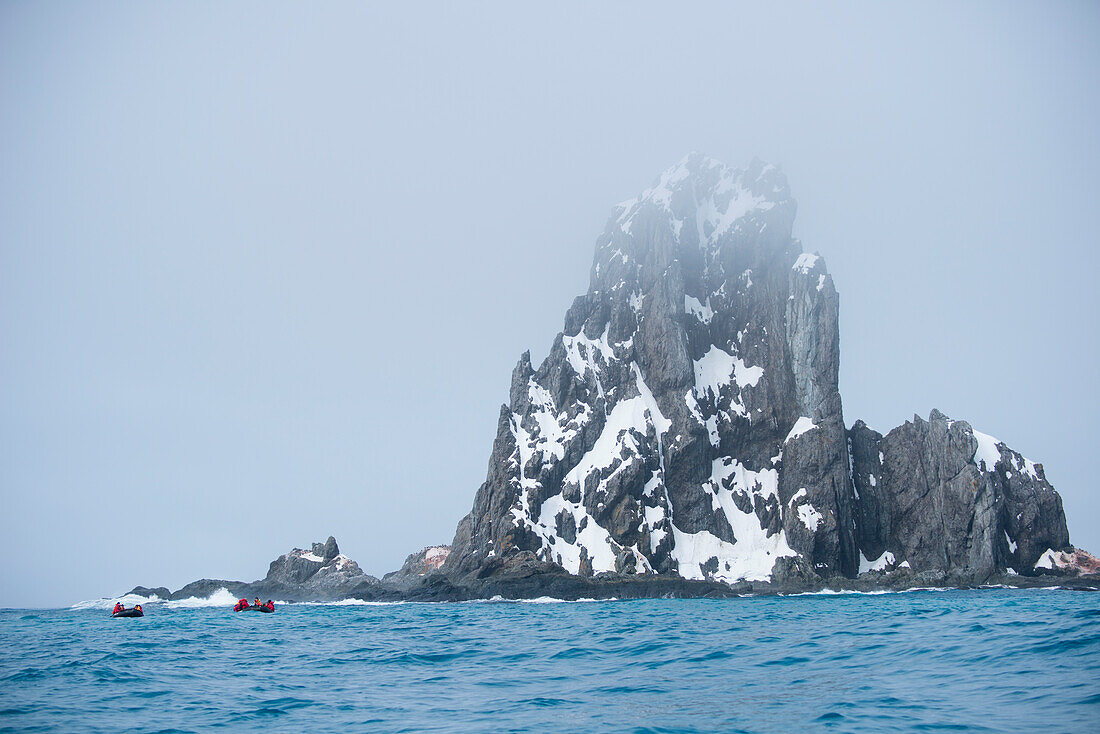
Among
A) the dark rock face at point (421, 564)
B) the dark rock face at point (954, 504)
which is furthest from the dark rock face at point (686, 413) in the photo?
the dark rock face at point (421, 564)

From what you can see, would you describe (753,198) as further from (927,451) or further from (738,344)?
(927,451)

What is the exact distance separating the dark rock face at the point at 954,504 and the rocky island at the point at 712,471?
22 centimetres

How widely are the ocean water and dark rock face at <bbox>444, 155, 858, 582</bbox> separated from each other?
246ft

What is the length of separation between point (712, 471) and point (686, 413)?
1060 centimetres

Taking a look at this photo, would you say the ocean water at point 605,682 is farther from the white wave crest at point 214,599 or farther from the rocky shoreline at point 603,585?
the white wave crest at point 214,599

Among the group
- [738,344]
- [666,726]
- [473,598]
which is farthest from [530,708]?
[738,344]

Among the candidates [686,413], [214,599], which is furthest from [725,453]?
[214,599]

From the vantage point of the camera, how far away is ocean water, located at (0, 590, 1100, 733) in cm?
1496

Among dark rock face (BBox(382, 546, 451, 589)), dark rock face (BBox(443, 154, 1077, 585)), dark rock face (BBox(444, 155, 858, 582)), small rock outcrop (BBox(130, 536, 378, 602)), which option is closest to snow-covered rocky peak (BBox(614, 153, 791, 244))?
dark rock face (BBox(444, 155, 858, 582))

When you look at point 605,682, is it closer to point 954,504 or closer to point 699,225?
point 954,504

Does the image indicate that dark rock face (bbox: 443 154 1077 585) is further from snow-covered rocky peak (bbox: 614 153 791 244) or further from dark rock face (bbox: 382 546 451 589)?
dark rock face (bbox: 382 546 451 589)

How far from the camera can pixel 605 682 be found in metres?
19.8

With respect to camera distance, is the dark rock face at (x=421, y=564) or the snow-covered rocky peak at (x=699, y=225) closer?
the dark rock face at (x=421, y=564)

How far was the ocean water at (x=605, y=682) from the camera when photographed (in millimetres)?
14961
